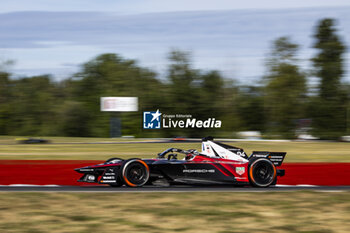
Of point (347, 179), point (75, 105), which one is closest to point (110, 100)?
point (75, 105)

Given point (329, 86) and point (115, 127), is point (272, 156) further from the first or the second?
point (115, 127)

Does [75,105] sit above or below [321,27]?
below

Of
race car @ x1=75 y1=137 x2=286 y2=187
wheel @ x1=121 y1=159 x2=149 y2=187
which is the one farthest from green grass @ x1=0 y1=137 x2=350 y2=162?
wheel @ x1=121 y1=159 x2=149 y2=187

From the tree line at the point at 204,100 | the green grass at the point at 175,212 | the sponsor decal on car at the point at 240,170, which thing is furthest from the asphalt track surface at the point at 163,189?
the tree line at the point at 204,100

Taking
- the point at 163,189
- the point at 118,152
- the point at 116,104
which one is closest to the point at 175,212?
the point at 163,189

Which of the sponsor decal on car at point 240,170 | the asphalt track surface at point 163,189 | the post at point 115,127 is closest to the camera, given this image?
the asphalt track surface at point 163,189

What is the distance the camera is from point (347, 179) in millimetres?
13516

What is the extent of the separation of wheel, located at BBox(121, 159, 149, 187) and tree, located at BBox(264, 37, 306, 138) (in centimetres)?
4385

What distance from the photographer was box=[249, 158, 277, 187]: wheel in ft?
34.7

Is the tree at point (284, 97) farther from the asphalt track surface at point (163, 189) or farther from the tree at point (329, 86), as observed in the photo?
the asphalt track surface at point (163, 189)

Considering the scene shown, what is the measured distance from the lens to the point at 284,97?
54.9 meters

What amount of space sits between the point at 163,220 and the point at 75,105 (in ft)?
192

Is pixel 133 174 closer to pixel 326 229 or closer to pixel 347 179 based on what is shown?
pixel 326 229

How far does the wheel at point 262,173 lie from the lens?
10.6m
